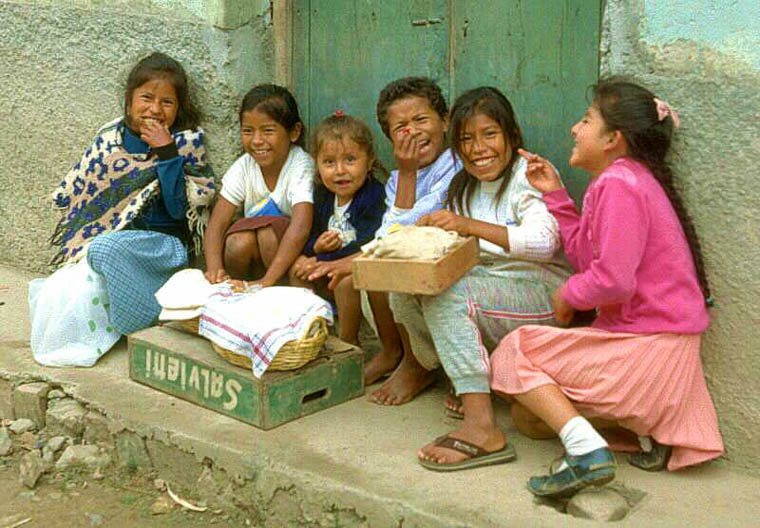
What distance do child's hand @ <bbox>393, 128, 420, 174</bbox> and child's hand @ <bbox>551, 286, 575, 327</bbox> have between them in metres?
0.84

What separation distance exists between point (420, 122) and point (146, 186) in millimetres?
1378

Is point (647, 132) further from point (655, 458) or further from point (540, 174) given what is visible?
point (655, 458)

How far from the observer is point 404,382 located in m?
3.63

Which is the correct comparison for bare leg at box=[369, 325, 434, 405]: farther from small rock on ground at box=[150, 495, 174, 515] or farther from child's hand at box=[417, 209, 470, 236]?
small rock on ground at box=[150, 495, 174, 515]

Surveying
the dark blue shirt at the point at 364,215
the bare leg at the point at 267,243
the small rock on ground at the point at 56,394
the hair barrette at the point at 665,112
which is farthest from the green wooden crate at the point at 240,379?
the hair barrette at the point at 665,112

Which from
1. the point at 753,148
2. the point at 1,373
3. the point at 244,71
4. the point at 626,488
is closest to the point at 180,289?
the point at 1,373

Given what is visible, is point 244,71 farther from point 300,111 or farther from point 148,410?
point 148,410

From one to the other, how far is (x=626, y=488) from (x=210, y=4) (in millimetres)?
2733

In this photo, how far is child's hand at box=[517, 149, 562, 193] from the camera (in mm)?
3293

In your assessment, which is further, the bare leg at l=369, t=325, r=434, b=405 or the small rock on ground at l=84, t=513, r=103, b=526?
the bare leg at l=369, t=325, r=434, b=405

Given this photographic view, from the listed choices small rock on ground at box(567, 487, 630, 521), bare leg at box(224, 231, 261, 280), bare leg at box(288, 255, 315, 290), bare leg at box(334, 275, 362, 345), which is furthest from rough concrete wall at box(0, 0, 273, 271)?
small rock on ground at box(567, 487, 630, 521)

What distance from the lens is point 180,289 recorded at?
12.6 feet

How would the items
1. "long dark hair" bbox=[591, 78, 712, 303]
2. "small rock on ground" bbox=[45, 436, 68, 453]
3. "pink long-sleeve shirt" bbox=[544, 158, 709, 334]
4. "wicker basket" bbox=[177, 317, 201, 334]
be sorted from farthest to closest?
"wicker basket" bbox=[177, 317, 201, 334] < "small rock on ground" bbox=[45, 436, 68, 453] < "long dark hair" bbox=[591, 78, 712, 303] < "pink long-sleeve shirt" bbox=[544, 158, 709, 334]

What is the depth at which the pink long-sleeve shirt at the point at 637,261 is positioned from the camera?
2.82m
